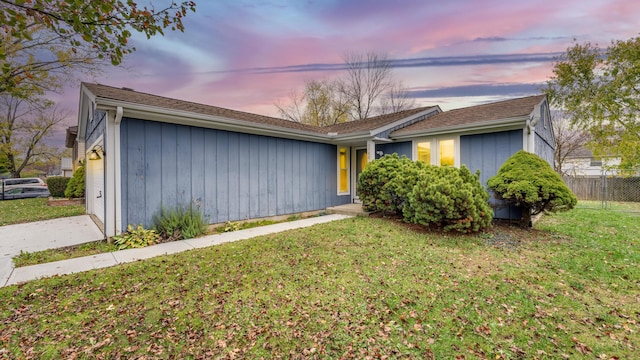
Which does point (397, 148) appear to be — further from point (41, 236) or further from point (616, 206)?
point (616, 206)

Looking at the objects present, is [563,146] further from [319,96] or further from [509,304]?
[509,304]

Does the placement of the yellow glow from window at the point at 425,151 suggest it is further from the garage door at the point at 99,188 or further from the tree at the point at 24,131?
the tree at the point at 24,131

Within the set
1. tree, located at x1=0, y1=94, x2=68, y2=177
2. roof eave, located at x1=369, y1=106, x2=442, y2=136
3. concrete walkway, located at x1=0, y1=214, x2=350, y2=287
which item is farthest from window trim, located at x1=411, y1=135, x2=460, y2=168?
tree, located at x1=0, y1=94, x2=68, y2=177

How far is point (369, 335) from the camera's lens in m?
2.57

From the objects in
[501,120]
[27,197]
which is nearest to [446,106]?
[501,120]

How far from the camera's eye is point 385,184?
7.16 metres

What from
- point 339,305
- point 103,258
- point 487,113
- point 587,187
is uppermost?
point 487,113

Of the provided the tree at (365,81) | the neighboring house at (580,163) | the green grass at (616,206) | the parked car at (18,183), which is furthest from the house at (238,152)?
the neighboring house at (580,163)

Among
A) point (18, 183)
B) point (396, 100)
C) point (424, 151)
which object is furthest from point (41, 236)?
point (396, 100)

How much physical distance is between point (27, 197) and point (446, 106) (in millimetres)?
24574

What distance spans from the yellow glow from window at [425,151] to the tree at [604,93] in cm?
1587

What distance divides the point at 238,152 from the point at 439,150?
587cm

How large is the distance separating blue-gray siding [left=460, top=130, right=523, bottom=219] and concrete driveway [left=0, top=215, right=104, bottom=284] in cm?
919

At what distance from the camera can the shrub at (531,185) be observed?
5890 mm
